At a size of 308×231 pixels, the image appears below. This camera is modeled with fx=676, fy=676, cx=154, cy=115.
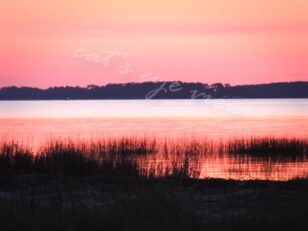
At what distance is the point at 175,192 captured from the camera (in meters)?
9.98

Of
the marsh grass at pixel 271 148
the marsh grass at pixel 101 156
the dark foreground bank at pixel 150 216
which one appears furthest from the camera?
the marsh grass at pixel 271 148

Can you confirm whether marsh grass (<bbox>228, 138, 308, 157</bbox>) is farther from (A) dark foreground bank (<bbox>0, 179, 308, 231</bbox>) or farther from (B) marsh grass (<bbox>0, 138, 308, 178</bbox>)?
(A) dark foreground bank (<bbox>0, 179, 308, 231</bbox>)

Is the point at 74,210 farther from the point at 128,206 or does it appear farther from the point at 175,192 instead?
the point at 175,192

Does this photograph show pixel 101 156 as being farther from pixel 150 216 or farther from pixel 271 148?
pixel 150 216

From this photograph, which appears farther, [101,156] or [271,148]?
[271,148]

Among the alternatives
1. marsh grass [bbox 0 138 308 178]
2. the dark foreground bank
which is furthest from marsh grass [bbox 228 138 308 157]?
the dark foreground bank

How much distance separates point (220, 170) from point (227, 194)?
816 centimetres

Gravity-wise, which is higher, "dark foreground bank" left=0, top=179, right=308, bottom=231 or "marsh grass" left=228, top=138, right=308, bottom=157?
"dark foreground bank" left=0, top=179, right=308, bottom=231

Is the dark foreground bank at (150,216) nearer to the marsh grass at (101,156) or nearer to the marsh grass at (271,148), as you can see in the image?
the marsh grass at (101,156)

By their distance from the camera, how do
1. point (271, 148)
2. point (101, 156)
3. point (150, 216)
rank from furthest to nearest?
point (271, 148)
point (101, 156)
point (150, 216)

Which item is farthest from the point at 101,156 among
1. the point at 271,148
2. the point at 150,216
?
the point at 150,216

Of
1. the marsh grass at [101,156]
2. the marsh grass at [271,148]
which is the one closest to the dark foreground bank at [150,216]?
the marsh grass at [101,156]

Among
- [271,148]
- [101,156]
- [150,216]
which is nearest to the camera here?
[150,216]

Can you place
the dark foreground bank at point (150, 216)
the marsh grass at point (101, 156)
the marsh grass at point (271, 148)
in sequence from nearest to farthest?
the dark foreground bank at point (150, 216) → the marsh grass at point (101, 156) → the marsh grass at point (271, 148)
